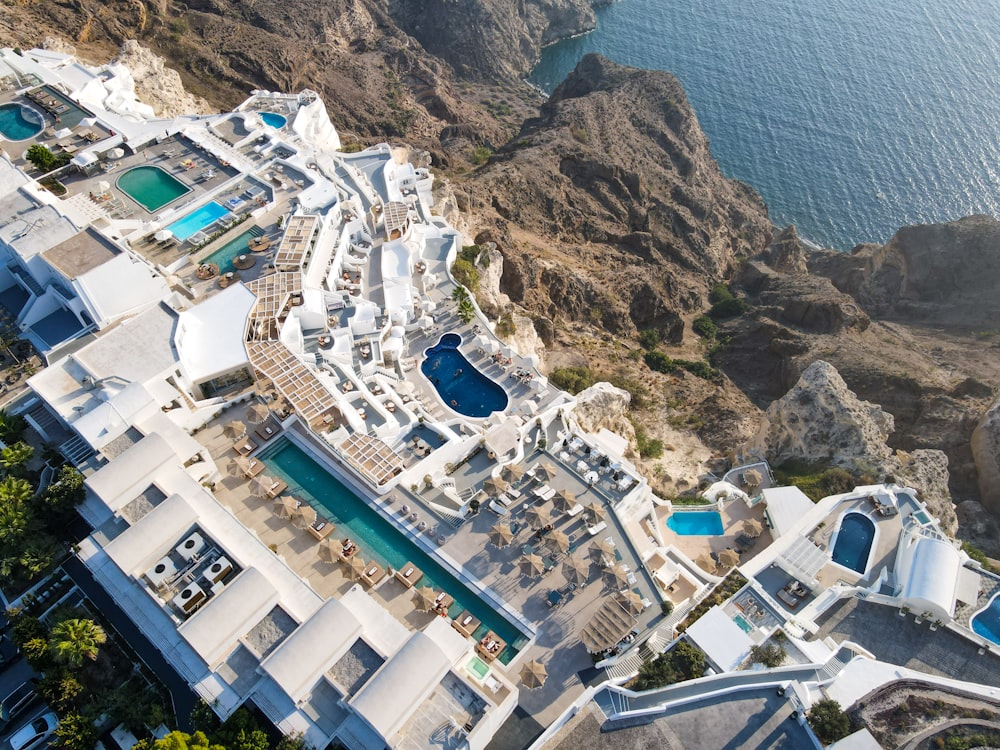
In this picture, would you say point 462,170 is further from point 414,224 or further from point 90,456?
point 90,456

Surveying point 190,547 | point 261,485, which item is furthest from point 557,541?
point 190,547

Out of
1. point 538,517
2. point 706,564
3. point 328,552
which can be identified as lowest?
A: point 706,564

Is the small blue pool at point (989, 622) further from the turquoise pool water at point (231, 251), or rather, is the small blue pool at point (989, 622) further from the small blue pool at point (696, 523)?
the turquoise pool water at point (231, 251)

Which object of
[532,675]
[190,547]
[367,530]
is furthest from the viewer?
[367,530]

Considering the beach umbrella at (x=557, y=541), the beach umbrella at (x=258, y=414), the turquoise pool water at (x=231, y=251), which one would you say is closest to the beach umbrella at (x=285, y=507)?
the beach umbrella at (x=258, y=414)

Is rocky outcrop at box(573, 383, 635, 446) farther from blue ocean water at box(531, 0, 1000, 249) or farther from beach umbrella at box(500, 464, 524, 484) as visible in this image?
blue ocean water at box(531, 0, 1000, 249)

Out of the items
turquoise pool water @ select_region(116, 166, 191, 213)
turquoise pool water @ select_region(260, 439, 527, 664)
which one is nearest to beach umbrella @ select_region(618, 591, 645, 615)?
turquoise pool water @ select_region(260, 439, 527, 664)

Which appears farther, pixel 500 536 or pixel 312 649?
pixel 500 536

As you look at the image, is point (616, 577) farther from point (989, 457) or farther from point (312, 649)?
point (989, 457)
